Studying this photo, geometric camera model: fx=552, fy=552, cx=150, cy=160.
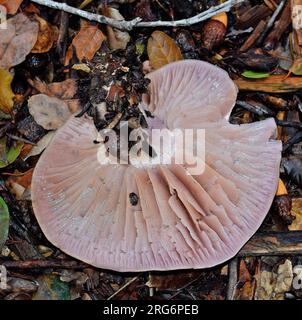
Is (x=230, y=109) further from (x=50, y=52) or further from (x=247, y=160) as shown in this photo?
(x=50, y=52)

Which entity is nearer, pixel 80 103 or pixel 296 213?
pixel 80 103

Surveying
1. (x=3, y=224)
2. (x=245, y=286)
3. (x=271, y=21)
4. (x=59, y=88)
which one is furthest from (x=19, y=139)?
(x=271, y=21)

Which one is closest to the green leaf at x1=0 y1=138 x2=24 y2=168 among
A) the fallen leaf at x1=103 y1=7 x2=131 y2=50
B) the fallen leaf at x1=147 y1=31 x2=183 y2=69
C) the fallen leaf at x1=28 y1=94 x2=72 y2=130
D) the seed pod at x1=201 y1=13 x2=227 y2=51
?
the fallen leaf at x1=28 y1=94 x2=72 y2=130

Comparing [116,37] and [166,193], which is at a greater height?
[116,37]

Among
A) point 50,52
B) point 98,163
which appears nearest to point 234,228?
point 98,163

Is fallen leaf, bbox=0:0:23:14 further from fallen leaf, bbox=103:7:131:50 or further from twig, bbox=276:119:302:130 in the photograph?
twig, bbox=276:119:302:130

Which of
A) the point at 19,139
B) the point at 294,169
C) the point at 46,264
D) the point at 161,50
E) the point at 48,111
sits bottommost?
the point at 46,264

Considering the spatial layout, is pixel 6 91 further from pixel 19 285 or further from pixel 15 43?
pixel 19 285

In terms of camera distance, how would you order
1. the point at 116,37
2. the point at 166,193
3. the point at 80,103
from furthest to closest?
the point at 116,37 < the point at 80,103 < the point at 166,193
